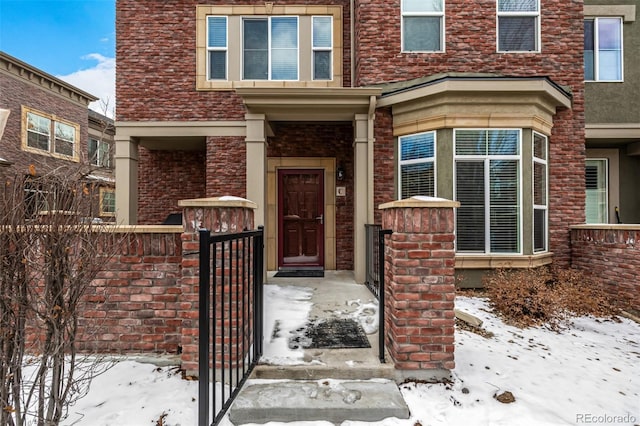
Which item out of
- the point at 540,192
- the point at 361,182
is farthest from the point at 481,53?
the point at 361,182

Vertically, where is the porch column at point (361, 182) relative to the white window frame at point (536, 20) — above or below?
below

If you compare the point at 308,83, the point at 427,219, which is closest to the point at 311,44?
the point at 308,83

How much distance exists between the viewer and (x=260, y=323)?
9.84 ft

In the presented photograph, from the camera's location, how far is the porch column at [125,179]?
255 inches

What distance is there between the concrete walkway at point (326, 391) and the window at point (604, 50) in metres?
8.66

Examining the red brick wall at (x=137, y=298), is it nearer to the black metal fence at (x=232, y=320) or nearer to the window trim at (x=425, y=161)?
the black metal fence at (x=232, y=320)

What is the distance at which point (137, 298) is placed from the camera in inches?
118

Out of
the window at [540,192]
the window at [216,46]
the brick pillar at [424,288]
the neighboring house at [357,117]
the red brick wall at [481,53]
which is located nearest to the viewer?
the brick pillar at [424,288]

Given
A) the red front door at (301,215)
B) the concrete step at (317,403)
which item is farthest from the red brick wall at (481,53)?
the concrete step at (317,403)

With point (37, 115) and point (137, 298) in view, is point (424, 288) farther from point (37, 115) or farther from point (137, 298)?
point (37, 115)

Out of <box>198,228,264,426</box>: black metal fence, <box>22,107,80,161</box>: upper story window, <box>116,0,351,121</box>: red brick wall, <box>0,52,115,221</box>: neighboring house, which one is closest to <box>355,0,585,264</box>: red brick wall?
<box>116,0,351,121</box>: red brick wall

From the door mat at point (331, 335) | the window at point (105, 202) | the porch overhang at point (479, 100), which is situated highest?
the porch overhang at point (479, 100)

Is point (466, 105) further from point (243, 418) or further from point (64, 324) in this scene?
point (64, 324)
